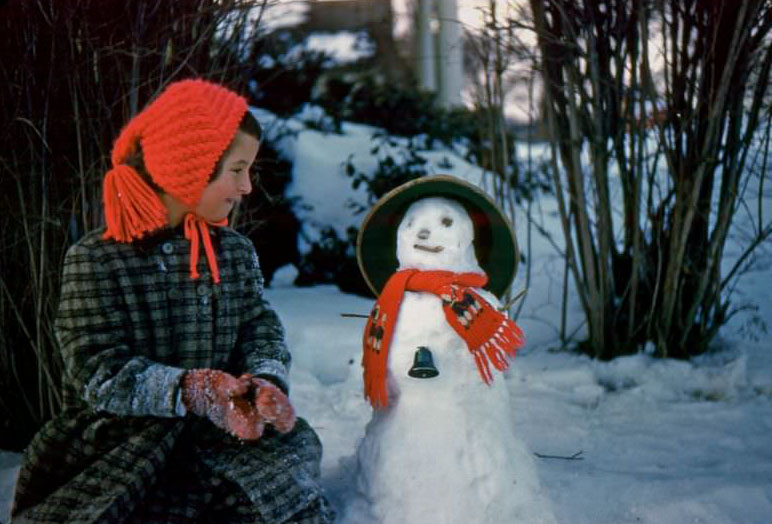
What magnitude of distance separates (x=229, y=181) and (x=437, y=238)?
2.13ft

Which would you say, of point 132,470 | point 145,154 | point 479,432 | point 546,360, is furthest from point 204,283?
point 546,360

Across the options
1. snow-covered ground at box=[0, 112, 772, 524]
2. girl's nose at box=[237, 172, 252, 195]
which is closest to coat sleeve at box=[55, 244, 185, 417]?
girl's nose at box=[237, 172, 252, 195]

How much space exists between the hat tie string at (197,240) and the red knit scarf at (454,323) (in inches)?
Answer: 20.1

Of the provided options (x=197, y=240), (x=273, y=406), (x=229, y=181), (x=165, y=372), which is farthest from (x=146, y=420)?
(x=229, y=181)

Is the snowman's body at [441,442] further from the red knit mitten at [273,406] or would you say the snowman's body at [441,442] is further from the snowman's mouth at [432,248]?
the red knit mitten at [273,406]

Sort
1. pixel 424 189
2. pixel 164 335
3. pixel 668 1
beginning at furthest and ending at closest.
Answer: pixel 668 1 < pixel 424 189 < pixel 164 335

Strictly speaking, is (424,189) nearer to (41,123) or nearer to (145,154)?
(145,154)

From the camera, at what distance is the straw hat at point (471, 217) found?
94.8 inches

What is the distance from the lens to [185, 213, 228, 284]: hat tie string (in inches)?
80.8

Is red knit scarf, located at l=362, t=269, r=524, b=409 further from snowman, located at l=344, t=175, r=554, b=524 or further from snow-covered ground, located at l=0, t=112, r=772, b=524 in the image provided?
snow-covered ground, located at l=0, t=112, r=772, b=524

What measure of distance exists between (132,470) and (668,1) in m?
3.09

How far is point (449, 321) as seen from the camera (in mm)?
2254

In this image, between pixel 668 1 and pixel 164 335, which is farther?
pixel 668 1

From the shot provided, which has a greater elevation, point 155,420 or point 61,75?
point 61,75
